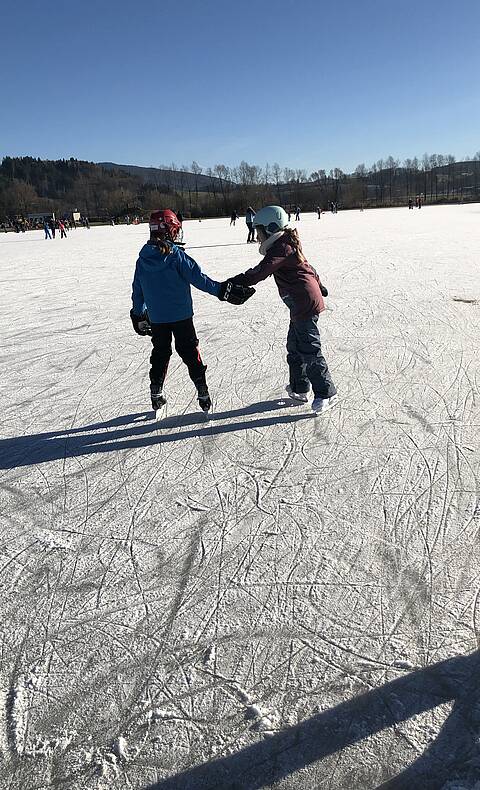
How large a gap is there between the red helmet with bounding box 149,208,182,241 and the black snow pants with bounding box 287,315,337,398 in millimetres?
1072

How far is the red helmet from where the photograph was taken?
3.44m

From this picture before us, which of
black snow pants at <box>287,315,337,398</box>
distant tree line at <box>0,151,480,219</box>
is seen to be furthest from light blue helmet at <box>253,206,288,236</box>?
distant tree line at <box>0,151,480,219</box>

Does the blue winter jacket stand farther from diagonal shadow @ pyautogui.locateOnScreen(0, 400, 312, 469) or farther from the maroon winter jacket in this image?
diagonal shadow @ pyautogui.locateOnScreen(0, 400, 312, 469)

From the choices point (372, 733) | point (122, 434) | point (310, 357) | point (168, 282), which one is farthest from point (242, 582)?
point (168, 282)

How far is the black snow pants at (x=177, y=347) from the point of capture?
3719 millimetres

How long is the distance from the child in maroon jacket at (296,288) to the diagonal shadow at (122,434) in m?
0.26

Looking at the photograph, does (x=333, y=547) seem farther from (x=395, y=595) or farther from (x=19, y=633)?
(x=19, y=633)

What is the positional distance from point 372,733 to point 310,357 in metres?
2.57

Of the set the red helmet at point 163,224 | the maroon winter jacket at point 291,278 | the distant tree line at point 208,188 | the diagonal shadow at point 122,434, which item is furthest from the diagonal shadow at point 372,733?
the distant tree line at point 208,188

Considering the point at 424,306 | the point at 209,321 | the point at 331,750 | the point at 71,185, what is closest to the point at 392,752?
the point at 331,750

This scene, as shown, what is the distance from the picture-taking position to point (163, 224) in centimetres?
344

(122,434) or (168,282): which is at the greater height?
(168,282)

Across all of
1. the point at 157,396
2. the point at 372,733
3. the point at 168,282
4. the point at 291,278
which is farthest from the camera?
the point at 157,396

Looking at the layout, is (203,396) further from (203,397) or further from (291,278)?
(291,278)
